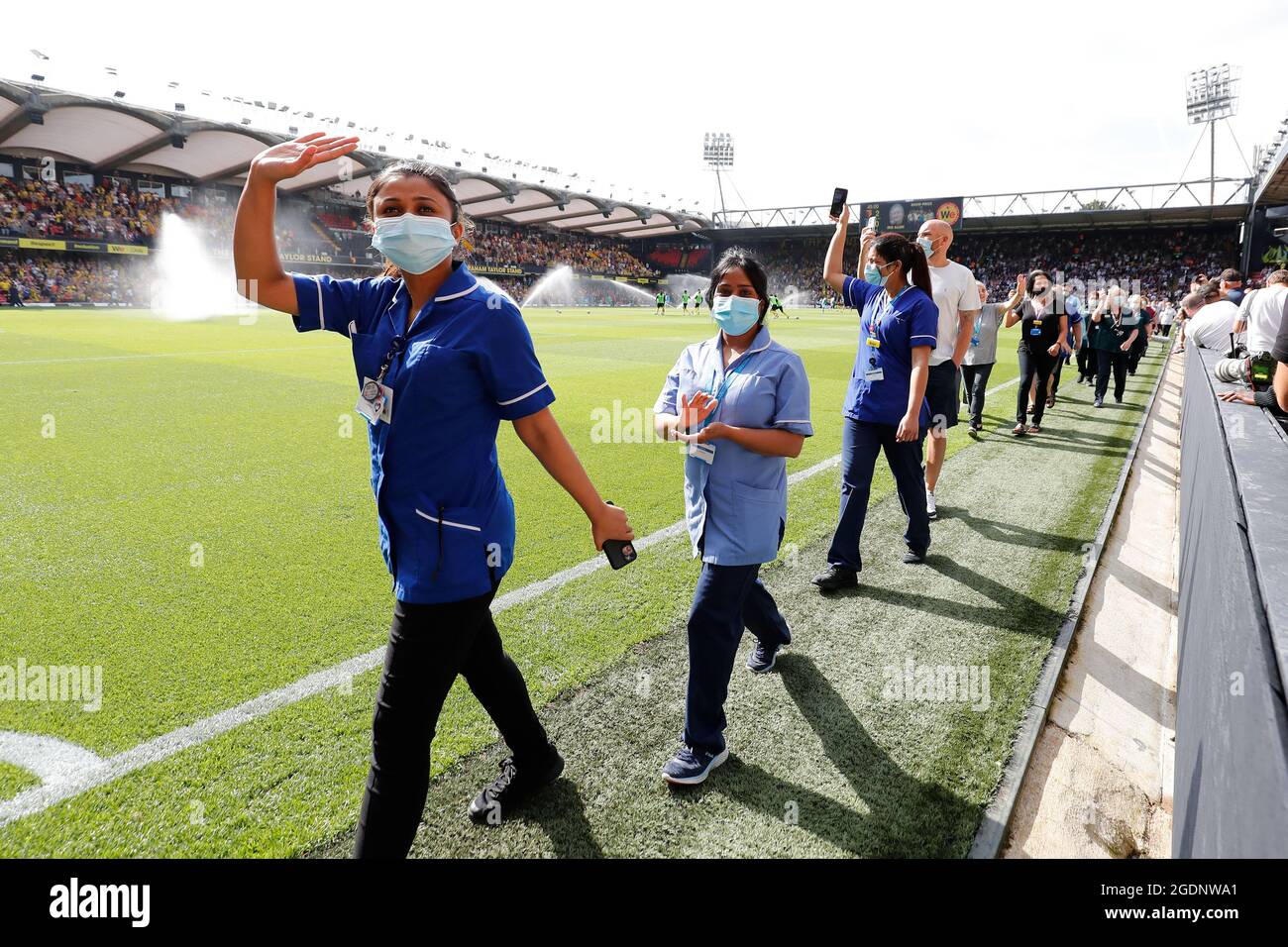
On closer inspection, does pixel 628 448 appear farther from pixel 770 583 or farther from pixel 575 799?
pixel 575 799

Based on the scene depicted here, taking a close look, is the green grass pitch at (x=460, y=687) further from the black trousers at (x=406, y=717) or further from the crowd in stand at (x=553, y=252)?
the crowd in stand at (x=553, y=252)

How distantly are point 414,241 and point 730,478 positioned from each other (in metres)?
1.30

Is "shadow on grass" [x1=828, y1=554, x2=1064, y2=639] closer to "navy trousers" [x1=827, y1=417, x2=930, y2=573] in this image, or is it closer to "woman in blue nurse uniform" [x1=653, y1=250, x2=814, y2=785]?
"navy trousers" [x1=827, y1=417, x2=930, y2=573]

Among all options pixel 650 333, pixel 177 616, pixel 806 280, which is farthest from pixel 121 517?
pixel 806 280

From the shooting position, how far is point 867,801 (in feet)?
8.41

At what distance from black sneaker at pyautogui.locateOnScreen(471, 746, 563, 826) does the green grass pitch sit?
7 cm

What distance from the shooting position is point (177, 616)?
3.79 meters

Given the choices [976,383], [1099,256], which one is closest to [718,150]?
[1099,256]

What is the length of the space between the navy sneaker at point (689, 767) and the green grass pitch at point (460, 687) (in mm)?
78

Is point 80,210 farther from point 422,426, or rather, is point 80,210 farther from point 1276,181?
point 1276,181

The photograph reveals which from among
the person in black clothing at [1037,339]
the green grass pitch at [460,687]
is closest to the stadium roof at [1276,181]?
the person in black clothing at [1037,339]

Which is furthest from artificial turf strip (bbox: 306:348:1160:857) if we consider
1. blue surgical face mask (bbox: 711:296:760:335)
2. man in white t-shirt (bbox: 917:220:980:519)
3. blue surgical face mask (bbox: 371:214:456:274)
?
blue surgical face mask (bbox: 371:214:456:274)

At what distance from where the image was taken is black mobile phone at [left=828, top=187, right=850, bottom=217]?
4.60m

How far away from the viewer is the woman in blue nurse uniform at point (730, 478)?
2568mm
